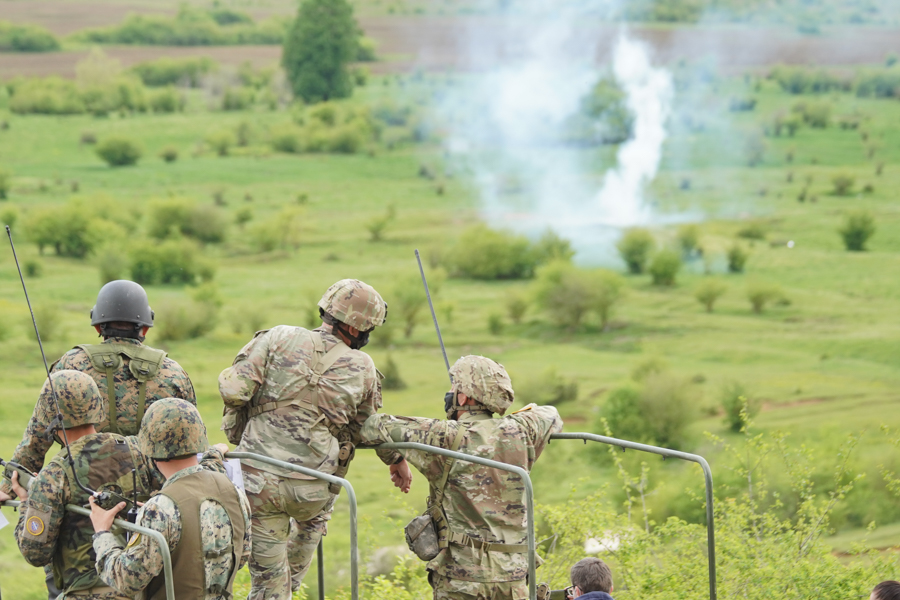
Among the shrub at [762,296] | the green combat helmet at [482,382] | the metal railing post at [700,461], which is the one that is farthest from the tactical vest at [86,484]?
the shrub at [762,296]

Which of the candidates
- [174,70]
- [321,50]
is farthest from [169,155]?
[321,50]

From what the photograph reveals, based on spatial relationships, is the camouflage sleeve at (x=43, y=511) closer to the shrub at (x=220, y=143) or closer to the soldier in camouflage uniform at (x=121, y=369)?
the soldier in camouflage uniform at (x=121, y=369)

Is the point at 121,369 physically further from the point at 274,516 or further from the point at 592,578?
the point at 592,578

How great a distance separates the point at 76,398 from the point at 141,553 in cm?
81

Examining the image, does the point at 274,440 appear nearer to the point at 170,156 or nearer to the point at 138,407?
the point at 138,407

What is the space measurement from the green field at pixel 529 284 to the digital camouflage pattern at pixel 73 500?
1467 centimetres

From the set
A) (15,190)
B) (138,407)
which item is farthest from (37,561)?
(15,190)

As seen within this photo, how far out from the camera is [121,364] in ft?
18.0

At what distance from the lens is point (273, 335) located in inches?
229

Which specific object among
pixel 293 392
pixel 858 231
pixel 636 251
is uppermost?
pixel 858 231

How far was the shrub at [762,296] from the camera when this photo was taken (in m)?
41.2

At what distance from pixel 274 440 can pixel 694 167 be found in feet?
179

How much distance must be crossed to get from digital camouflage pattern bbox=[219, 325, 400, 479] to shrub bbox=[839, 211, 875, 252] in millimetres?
42737

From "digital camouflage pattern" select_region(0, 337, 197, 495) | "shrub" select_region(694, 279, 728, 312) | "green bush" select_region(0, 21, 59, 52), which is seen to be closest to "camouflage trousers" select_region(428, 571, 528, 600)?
"digital camouflage pattern" select_region(0, 337, 197, 495)
